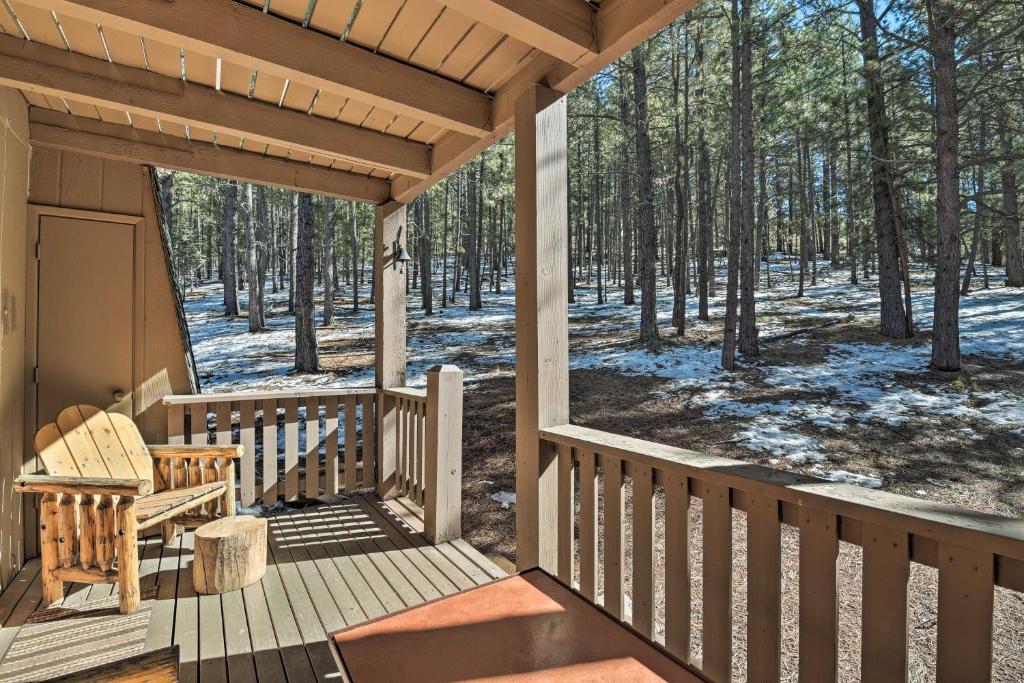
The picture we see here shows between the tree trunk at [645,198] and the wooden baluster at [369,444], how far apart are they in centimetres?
805

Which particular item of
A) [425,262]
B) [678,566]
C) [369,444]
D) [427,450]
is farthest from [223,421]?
[425,262]

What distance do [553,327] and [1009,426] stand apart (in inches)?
293

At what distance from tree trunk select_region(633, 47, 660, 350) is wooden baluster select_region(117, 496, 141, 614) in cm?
984

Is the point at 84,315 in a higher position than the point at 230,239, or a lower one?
lower

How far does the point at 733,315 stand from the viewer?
954cm

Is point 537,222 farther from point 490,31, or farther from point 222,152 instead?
point 222,152

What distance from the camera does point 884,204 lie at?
1115cm

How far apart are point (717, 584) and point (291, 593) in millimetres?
2015

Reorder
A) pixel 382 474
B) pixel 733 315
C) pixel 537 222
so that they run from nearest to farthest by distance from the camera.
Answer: pixel 537 222
pixel 382 474
pixel 733 315

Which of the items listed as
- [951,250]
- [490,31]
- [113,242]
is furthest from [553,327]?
[951,250]

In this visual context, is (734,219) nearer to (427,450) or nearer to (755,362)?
(755,362)

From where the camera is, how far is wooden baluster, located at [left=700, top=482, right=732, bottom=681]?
1.51 metres

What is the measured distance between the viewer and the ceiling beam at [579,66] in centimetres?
167

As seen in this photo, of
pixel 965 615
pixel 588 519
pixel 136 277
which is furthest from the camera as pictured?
pixel 136 277
